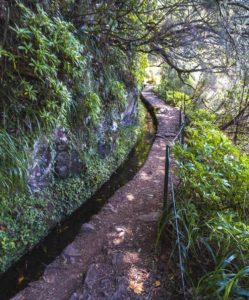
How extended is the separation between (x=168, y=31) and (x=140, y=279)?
4.47 metres

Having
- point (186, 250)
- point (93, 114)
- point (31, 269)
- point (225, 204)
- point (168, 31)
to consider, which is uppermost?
point (168, 31)

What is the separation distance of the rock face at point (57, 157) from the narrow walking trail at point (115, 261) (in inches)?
35.9

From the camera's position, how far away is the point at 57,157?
4.37 m

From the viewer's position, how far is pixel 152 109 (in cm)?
1184

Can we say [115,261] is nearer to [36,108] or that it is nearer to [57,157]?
[57,157]

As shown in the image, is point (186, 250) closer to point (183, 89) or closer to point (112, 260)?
point (112, 260)

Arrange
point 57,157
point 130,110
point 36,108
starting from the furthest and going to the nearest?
point 130,110, point 57,157, point 36,108

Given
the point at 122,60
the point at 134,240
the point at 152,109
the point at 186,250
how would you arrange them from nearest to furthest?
the point at 186,250 → the point at 134,240 → the point at 122,60 → the point at 152,109

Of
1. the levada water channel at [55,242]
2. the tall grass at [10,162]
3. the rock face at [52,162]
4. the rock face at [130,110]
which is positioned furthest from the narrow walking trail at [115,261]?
the rock face at [130,110]

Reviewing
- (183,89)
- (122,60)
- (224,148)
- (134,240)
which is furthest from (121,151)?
(183,89)

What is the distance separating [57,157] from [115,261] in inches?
72.5

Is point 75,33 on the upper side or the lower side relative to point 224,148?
upper

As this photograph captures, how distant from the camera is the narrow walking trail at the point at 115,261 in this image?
308cm

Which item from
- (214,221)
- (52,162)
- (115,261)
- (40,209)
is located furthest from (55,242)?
(214,221)
